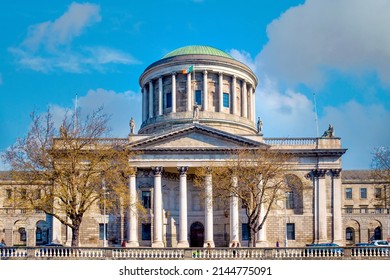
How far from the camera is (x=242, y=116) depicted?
7656 cm

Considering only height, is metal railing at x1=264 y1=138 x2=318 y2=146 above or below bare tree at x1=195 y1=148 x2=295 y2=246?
above

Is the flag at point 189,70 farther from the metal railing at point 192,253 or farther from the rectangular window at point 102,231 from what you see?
the metal railing at point 192,253

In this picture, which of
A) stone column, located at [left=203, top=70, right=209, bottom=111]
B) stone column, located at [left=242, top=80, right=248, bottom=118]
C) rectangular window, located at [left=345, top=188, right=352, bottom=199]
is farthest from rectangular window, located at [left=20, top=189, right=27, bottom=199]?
rectangular window, located at [left=345, top=188, right=352, bottom=199]

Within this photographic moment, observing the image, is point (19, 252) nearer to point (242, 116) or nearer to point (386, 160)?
point (386, 160)

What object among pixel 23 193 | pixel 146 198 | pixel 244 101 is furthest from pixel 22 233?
pixel 23 193

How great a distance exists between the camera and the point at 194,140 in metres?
62.2

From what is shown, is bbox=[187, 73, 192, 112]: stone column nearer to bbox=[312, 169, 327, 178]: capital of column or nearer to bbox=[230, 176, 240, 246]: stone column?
bbox=[230, 176, 240, 246]: stone column

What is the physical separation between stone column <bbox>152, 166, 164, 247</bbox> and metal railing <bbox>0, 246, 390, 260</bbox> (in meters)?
26.2

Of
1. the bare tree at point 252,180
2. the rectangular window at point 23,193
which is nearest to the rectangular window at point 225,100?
the bare tree at point 252,180

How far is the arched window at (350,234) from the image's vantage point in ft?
249

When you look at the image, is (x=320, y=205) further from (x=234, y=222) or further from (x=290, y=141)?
(x=234, y=222)

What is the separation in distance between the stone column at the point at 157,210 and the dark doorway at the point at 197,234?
16.4ft

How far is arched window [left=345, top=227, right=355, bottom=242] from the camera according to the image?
75.8m
